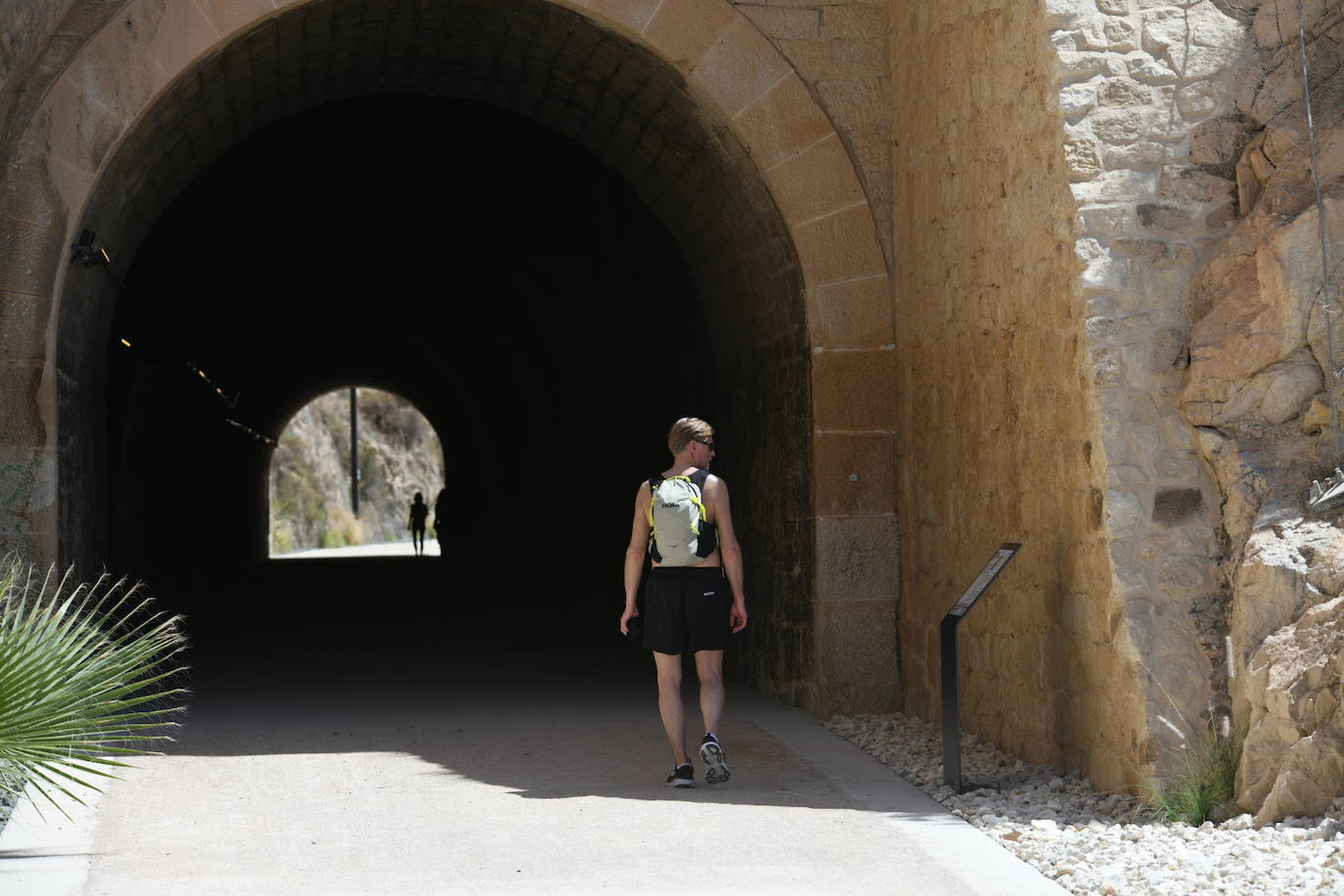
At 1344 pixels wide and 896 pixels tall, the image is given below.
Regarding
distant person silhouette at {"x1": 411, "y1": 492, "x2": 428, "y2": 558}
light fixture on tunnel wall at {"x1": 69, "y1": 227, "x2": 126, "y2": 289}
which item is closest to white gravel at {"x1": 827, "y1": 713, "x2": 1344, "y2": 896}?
light fixture on tunnel wall at {"x1": 69, "y1": 227, "x2": 126, "y2": 289}

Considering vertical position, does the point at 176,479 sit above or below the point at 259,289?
below

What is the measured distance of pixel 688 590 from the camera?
5.80 metres

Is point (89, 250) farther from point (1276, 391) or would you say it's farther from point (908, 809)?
point (1276, 391)

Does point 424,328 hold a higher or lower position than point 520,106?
higher

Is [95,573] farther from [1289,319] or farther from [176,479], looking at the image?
[176,479]

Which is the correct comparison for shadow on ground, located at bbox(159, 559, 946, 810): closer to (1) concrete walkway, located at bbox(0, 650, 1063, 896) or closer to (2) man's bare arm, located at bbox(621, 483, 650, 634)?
(1) concrete walkway, located at bbox(0, 650, 1063, 896)

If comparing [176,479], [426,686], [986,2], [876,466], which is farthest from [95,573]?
[176,479]

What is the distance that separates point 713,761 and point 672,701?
27 cm

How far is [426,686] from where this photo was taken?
8609mm

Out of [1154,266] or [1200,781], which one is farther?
[1154,266]

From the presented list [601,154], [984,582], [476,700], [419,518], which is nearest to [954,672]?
[984,582]

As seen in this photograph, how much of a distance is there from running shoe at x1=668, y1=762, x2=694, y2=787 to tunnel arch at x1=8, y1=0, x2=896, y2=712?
6.09ft

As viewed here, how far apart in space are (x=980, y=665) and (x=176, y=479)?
11.4 m

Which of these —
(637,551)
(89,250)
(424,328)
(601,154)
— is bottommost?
(637,551)
